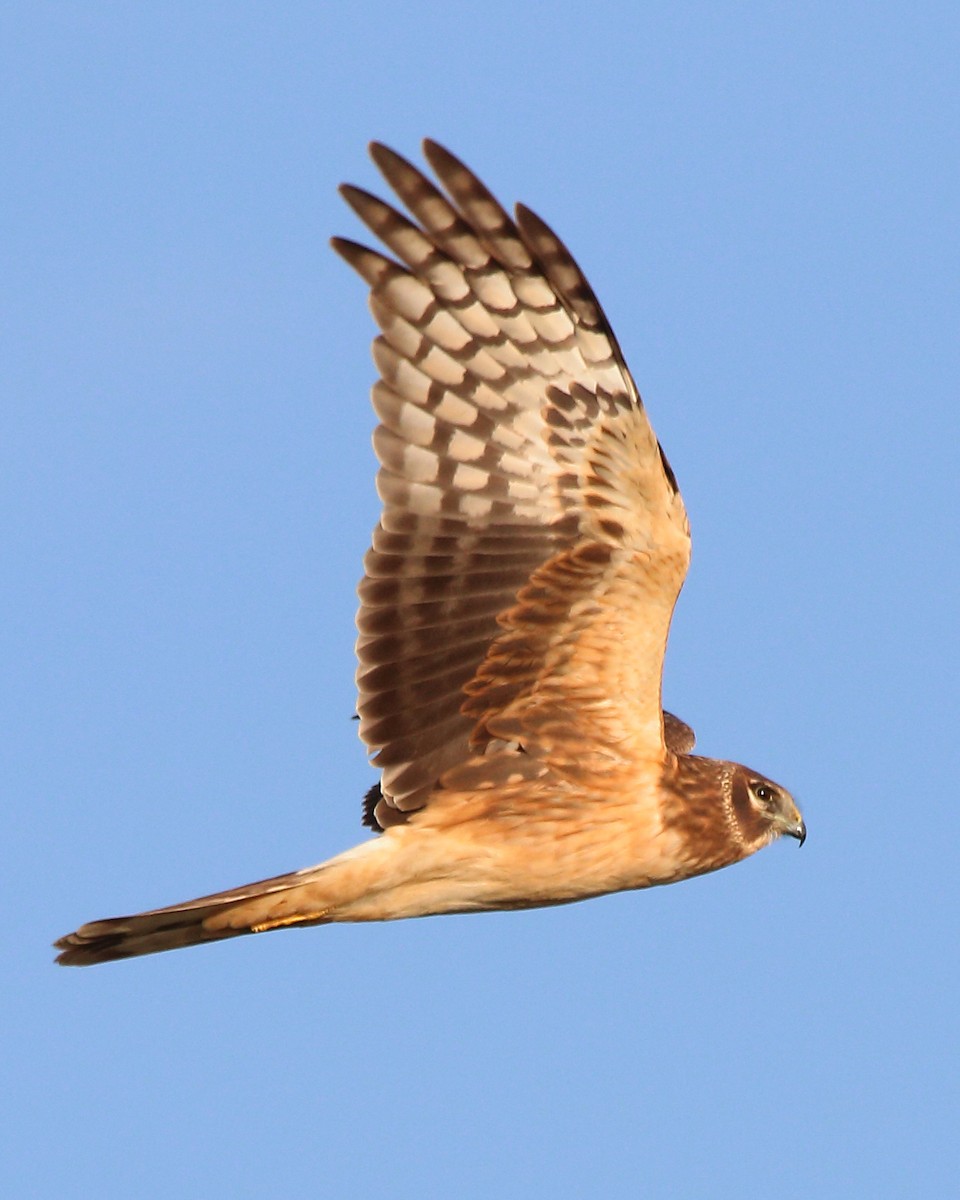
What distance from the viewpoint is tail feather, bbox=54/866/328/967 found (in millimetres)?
8492

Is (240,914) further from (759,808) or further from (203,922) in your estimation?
(759,808)

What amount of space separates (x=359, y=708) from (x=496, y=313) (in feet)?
5.93

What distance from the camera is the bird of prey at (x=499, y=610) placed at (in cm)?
823

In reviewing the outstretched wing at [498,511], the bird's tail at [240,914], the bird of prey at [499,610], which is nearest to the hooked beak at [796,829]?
the bird of prey at [499,610]

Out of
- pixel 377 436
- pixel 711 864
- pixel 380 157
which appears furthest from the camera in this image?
pixel 711 864

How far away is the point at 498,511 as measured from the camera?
8.57 m

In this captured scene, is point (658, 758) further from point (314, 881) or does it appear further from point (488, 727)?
point (314, 881)

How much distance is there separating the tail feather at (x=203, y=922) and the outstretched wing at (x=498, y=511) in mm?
533

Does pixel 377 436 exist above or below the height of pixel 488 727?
above

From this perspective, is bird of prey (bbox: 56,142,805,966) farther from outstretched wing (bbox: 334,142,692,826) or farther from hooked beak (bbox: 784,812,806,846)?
hooked beak (bbox: 784,812,806,846)

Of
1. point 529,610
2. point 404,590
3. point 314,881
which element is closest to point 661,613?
point 529,610

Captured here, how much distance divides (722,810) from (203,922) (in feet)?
7.81

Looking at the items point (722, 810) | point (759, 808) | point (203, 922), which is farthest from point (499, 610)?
point (203, 922)

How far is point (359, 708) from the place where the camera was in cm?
872
